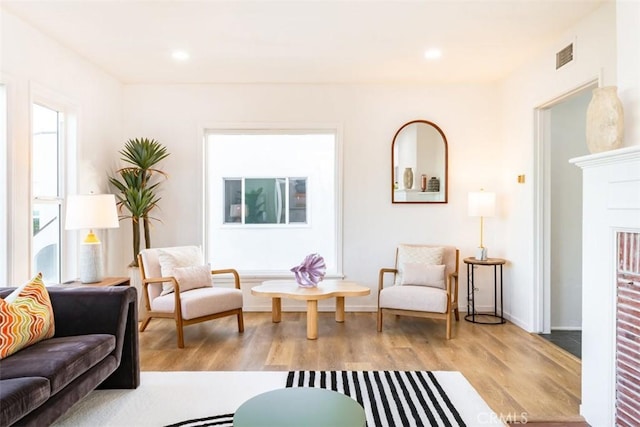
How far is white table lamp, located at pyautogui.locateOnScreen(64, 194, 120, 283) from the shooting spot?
3.22m

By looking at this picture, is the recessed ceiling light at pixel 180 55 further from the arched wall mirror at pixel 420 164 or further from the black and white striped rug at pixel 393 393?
the black and white striped rug at pixel 393 393

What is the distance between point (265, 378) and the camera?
9.05 feet

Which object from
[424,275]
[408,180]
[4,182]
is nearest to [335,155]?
[408,180]

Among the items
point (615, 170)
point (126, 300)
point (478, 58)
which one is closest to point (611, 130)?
point (615, 170)

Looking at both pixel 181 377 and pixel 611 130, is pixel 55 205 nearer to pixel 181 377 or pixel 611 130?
pixel 181 377

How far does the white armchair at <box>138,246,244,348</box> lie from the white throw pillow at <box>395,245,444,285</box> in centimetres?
177

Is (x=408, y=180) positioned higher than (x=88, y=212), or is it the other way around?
(x=408, y=180)

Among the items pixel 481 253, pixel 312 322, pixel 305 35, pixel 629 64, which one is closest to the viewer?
pixel 629 64

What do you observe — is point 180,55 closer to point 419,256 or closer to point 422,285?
point 419,256

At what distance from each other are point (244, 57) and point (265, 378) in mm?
2989

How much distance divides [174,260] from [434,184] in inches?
121

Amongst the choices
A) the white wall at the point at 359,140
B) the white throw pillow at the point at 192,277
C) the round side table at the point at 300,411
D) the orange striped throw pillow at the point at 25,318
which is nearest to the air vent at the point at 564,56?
the white wall at the point at 359,140

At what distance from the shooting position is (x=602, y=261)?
7.11ft

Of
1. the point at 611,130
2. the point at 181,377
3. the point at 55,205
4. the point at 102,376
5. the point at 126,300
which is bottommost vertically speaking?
the point at 181,377
